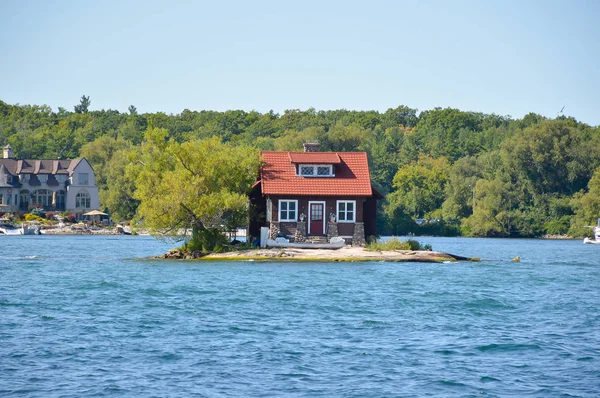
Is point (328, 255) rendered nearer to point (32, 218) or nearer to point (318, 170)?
point (318, 170)

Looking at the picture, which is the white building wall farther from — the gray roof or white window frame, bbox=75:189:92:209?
the gray roof

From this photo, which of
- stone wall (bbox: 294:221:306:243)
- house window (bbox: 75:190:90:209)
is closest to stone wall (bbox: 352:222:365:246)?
stone wall (bbox: 294:221:306:243)

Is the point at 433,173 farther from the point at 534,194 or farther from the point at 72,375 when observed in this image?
the point at 72,375

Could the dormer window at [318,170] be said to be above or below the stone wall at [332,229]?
above

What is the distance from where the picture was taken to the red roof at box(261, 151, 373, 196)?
51.3 meters

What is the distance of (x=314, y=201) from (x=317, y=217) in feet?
3.06

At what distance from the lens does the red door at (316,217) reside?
51.5 meters

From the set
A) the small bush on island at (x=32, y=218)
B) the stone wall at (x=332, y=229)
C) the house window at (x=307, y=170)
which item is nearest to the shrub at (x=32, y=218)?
the small bush on island at (x=32, y=218)

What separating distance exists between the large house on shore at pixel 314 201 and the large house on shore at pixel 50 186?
6501cm

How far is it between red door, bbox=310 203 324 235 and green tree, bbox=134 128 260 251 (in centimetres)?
396

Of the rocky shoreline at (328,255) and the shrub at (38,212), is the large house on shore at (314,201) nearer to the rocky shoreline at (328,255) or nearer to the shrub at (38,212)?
the rocky shoreline at (328,255)

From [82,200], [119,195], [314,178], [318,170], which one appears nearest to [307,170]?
[318,170]

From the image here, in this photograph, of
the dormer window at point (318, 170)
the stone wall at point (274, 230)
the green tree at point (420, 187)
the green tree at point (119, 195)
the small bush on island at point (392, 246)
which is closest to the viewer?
the small bush on island at point (392, 246)

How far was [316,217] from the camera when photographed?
169 feet
